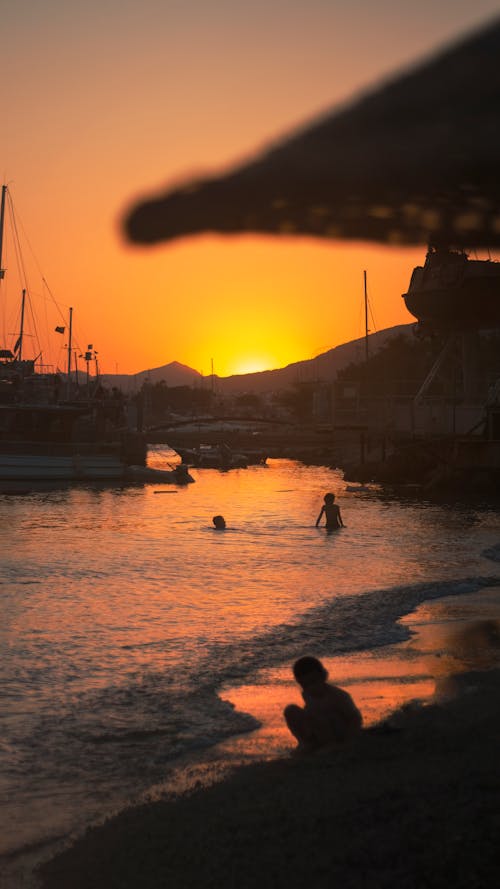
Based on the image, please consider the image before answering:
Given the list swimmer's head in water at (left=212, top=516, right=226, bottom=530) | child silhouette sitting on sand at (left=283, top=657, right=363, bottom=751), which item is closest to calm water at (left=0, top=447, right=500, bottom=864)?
swimmer's head in water at (left=212, top=516, right=226, bottom=530)

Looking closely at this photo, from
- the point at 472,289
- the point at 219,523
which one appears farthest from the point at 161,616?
the point at 219,523

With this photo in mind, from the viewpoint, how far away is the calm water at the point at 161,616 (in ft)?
31.6

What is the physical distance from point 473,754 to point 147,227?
22.3ft

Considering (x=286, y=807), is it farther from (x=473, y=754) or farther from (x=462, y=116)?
(x=462, y=116)

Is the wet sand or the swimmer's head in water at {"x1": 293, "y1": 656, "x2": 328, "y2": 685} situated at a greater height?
the swimmer's head in water at {"x1": 293, "y1": 656, "x2": 328, "y2": 685}

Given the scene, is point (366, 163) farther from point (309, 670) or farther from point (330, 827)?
point (309, 670)

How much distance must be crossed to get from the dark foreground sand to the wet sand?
0.01 meters

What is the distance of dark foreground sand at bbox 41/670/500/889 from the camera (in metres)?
5.48

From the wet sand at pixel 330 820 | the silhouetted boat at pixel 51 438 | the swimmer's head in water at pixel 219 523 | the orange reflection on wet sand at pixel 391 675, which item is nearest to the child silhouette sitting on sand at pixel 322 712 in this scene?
the wet sand at pixel 330 820

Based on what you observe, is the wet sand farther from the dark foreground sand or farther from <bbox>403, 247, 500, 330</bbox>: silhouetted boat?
<bbox>403, 247, 500, 330</bbox>: silhouetted boat

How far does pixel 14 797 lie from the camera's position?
858cm

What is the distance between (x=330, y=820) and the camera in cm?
634

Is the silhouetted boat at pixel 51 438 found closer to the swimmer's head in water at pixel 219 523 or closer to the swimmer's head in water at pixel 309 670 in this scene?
A: the swimmer's head in water at pixel 219 523

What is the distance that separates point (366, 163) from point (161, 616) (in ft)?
56.3
